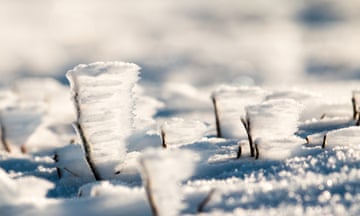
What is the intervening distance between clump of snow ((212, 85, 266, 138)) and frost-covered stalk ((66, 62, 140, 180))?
872mm

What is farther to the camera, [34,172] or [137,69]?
[34,172]

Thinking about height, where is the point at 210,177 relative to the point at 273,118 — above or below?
below

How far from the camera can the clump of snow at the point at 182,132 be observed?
2.30 m

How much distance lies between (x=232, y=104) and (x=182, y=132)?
1.51ft

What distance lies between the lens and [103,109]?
183 centimetres

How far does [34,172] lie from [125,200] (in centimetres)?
96

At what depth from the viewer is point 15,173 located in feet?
7.65

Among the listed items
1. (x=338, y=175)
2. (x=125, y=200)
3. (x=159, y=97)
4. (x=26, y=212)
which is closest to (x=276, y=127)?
(x=338, y=175)

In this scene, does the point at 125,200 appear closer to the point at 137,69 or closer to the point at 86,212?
the point at 86,212


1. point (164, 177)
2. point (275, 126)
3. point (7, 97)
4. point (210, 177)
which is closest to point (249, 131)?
point (275, 126)

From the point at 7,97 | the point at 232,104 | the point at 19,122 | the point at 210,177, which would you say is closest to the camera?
the point at 210,177

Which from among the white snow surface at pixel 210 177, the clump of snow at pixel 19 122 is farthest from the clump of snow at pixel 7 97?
the white snow surface at pixel 210 177

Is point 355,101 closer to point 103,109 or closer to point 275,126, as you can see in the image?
point 275,126

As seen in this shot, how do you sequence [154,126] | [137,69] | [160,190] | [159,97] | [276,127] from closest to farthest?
1. [160,190]
2. [137,69]
3. [276,127]
4. [154,126]
5. [159,97]
